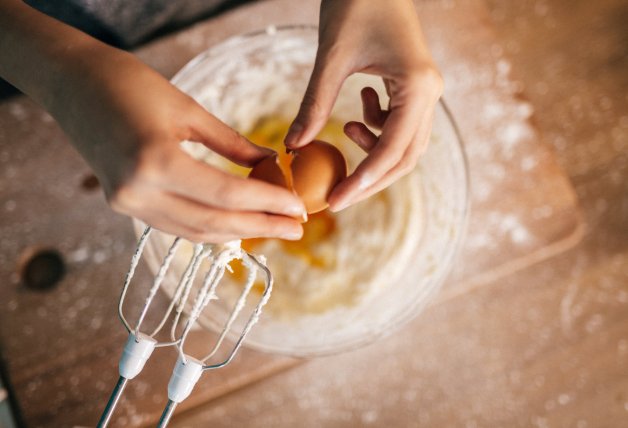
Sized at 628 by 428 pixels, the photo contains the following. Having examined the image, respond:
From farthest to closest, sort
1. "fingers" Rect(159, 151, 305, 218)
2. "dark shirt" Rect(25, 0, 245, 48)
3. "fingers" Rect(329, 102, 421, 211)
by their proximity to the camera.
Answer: "dark shirt" Rect(25, 0, 245, 48), "fingers" Rect(329, 102, 421, 211), "fingers" Rect(159, 151, 305, 218)

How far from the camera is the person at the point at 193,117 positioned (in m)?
0.43

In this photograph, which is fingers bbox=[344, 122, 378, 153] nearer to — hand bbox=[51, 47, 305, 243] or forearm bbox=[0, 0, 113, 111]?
hand bbox=[51, 47, 305, 243]

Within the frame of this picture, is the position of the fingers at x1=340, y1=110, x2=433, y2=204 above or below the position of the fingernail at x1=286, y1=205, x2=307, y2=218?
above

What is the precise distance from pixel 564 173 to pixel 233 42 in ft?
1.95

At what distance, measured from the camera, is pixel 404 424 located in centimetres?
80

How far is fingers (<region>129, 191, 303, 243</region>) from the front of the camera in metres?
0.44

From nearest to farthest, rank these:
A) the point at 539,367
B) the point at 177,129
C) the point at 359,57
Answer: the point at 177,129 < the point at 359,57 < the point at 539,367

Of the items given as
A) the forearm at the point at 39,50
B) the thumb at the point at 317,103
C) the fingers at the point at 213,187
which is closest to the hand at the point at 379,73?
the thumb at the point at 317,103

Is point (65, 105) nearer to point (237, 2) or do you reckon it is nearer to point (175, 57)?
point (175, 57)

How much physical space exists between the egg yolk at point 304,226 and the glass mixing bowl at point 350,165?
0.05 ft

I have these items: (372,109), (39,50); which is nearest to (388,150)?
(372,109)

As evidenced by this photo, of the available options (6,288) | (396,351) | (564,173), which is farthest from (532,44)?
(6,288)

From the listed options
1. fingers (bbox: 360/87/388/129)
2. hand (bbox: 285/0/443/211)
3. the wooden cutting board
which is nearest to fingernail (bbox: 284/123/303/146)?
hand (bbox: 285/0/443/211)

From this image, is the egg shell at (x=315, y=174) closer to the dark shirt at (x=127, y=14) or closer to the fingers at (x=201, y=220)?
the fingers at (x=201, y=220)
